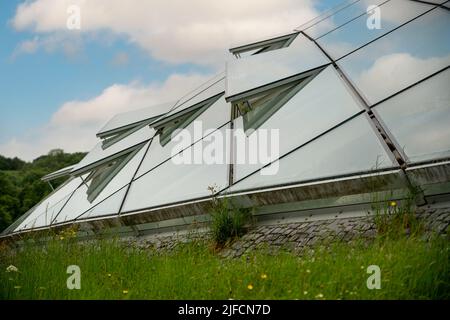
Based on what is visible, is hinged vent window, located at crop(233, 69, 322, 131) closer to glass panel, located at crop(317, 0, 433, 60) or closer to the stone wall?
glass panel, located at crop(317, 0, 433, 60)

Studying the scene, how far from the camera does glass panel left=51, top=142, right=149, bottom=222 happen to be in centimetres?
1306

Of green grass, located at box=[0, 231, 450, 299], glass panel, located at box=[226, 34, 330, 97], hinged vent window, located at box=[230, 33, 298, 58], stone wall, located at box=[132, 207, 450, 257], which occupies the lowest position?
green grass, located at box=[0, 231, 450, 299]

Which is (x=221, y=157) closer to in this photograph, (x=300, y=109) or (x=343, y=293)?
(x=300, y=109)

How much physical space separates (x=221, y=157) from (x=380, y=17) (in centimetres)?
590

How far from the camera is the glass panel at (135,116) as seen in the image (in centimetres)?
1667

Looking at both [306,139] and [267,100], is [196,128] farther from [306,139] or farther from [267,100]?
[306,139]

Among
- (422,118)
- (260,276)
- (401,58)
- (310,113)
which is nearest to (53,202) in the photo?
(310,113)

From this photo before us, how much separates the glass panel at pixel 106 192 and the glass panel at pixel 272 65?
3.69 m

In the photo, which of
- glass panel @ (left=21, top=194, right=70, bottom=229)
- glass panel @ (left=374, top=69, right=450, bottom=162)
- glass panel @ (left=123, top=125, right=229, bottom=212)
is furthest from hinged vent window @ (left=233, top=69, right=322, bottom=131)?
glass panel @ (left=21, top=194, right=70, bottom=229)

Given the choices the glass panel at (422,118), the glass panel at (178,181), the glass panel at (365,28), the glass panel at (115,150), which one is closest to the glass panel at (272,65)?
the glass panel at (365,28)

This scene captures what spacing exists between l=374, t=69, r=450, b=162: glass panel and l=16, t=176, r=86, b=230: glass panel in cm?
1124

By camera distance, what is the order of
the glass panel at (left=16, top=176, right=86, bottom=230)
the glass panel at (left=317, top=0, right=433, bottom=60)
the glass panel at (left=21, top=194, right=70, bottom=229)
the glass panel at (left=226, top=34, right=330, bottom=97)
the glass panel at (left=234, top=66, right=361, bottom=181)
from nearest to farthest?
the glass panel at (left=234, top=66, right=361, bottom=181), the glass panel at (left=226, top=34, right=330, bottom=97), the glass panel at (left=317, top=0, right=433, bottom=60), the glass panel at (left=21, top=194, right=70, bottom=229), the glass panel at (left=16, top=176, right=86, bottom=230)

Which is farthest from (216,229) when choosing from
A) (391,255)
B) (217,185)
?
(391,255)

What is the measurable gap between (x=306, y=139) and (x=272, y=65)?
4024 mm
